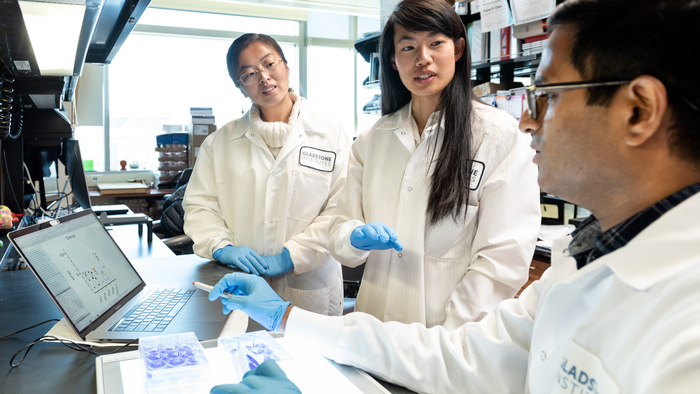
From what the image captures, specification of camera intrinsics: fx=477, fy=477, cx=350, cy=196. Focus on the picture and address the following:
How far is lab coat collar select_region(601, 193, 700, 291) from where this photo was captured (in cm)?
56

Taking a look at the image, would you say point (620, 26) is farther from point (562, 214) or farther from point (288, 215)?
point (562, 214)

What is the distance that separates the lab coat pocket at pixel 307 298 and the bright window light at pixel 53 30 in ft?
3.59

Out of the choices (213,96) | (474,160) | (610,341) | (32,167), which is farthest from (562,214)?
(213,96)

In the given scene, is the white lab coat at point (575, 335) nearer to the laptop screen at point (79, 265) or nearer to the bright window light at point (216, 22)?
the laptop screen at point (79, 265)

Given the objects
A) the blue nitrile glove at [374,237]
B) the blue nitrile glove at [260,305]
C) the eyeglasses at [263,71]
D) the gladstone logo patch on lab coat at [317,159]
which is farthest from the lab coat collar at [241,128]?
the blue nitrile glove at [260,305]

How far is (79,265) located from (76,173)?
1.69 m

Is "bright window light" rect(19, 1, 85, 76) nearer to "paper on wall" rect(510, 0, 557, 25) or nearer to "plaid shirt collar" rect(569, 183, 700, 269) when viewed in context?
"plaid shirt collar" rect(569, 183, 700, 269)

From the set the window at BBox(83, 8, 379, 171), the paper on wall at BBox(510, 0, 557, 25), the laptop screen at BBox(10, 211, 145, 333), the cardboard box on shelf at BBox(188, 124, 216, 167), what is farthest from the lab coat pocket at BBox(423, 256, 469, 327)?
the window at BBox(83, 8, 379, 171)

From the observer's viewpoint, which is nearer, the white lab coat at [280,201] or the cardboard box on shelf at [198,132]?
the white lab coat at [280,201]

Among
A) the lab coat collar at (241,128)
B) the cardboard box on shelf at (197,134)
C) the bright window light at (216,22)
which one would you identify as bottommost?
the lab coat collar at (241,128)

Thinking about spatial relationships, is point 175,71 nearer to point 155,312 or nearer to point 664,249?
point 155,312

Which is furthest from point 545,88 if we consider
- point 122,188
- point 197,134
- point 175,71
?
point 175,71

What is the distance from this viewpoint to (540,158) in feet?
2.56

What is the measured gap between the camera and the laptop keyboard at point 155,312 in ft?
3.67
